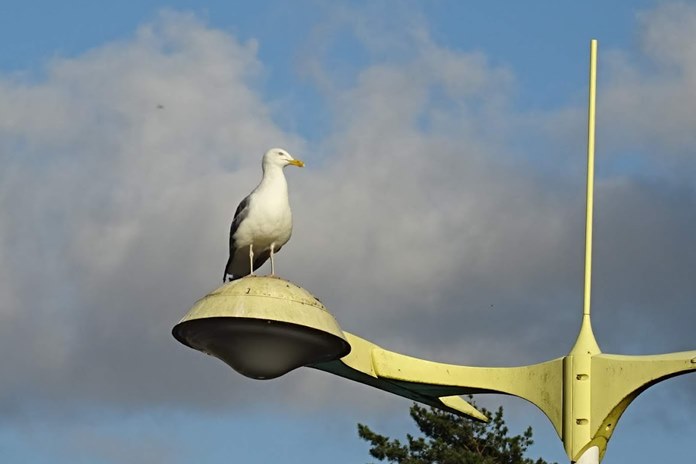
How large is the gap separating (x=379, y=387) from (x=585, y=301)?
1.57 meters

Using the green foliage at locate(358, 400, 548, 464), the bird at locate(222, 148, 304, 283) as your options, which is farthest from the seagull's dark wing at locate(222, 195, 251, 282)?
the green foliage at locate(358, 400, 548, 464)

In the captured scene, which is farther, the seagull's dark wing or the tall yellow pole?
the seagull's dark wing

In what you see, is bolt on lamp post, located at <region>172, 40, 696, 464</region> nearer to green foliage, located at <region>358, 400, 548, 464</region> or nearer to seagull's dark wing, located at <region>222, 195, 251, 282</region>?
seagull's dark wing, located at <region>222, 195, 251, 282</region>

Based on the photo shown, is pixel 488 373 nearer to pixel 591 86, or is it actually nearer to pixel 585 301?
pixel 585 301

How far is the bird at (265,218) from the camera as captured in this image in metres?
12.5

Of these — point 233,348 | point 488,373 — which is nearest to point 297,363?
point 233,348

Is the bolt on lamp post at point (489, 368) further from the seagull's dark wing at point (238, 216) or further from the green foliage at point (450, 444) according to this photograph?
the green foliage at point (450, 444)

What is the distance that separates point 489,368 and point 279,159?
135 inches

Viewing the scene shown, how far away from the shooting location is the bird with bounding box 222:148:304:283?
40.9 feet

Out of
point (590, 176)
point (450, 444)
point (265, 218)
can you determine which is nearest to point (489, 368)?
point (590, 176)

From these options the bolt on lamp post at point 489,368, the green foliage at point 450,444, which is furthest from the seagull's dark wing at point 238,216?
the green foliage at point 450,444

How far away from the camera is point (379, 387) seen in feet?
34.9

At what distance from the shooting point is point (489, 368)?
1005 centimetres

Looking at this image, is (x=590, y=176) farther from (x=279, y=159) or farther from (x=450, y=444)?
(x=450, y=444)
